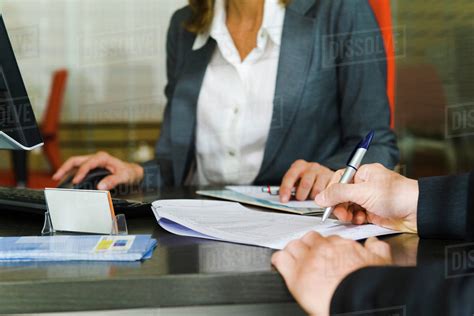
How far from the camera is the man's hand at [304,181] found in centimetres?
135

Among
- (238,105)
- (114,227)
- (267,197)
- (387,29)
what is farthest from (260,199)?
(387,29)

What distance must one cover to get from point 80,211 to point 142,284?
0.94 feet

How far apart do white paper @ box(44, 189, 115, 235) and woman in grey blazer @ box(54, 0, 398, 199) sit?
24.6 inches

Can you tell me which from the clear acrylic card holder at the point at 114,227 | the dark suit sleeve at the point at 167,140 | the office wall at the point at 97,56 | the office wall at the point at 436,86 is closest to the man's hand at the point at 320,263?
the clear acrylic card holder at the point at 114,227

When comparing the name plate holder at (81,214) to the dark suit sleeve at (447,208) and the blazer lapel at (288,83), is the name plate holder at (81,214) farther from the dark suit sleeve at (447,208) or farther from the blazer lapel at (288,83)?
the blazer lapel at (288,83)

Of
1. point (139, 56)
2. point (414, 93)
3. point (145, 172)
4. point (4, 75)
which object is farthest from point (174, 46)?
point (139, 56)

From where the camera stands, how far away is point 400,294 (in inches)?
29.2

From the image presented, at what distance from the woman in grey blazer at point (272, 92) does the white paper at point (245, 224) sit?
0.53m

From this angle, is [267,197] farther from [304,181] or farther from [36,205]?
[36,205]

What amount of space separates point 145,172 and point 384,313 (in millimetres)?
1079

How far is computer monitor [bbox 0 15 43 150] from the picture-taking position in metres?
0.98

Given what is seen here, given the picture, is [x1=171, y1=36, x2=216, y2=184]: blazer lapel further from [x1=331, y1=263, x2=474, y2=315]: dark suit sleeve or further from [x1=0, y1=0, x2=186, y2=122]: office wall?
[x1=0, y1=0, x2=186, y2=122]: office wall

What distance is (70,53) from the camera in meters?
6.63

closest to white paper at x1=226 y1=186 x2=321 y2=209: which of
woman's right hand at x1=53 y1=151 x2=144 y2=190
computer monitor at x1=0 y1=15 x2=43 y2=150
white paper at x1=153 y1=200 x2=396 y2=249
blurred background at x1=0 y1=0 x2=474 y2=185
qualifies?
white paper at x1=153 y1=200 x2=396 y2=249
